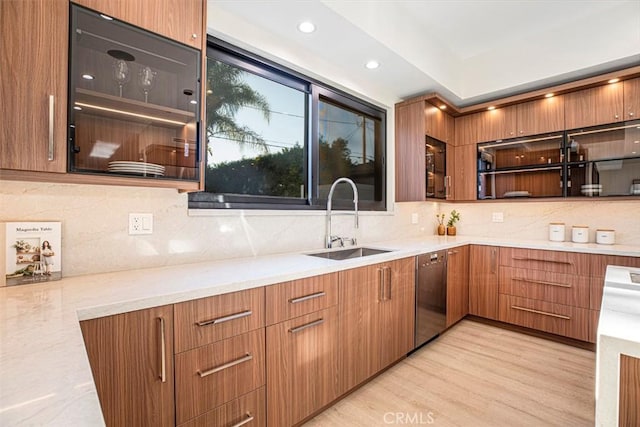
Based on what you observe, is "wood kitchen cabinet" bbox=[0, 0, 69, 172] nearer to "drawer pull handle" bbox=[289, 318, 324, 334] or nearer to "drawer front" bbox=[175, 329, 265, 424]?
"drawer front" bbox=[175, 329, 265, 424]

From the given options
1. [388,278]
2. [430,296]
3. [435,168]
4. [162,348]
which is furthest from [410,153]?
[162,348]

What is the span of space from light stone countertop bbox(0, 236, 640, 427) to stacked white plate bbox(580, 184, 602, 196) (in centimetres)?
224

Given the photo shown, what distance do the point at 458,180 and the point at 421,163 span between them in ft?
2.75

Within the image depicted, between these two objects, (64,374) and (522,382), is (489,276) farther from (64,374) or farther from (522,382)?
(64,374)

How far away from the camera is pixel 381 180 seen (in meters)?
3.28

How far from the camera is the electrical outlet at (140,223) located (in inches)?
61.1

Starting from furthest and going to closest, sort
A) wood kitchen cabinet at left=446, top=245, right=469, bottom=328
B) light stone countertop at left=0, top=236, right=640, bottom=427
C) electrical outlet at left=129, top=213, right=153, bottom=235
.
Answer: wood kitchen cabinet at left=446, top=245, right=469, bottom=328 < electrical outlet at left=129, top=213, right=153, bottom=235 < light stone countertop at left=0, top=236, right=640, bottom=427

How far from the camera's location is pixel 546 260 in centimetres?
279

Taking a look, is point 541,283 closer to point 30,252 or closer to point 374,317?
point 374,317

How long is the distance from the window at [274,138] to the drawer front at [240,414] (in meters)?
1.09

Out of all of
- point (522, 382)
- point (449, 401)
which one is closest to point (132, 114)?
point (449, 401)

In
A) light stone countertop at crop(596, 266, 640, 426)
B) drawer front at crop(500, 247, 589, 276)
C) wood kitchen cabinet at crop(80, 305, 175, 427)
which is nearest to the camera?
light stone countertop at crop(596, 266, 640, 426)

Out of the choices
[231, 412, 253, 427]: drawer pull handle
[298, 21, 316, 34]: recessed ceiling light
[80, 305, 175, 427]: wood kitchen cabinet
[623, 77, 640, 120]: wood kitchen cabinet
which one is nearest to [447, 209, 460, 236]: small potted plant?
[623, 77, 640, 120]: wood kitchen cabinet

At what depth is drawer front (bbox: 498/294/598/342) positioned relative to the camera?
8.53 ft
